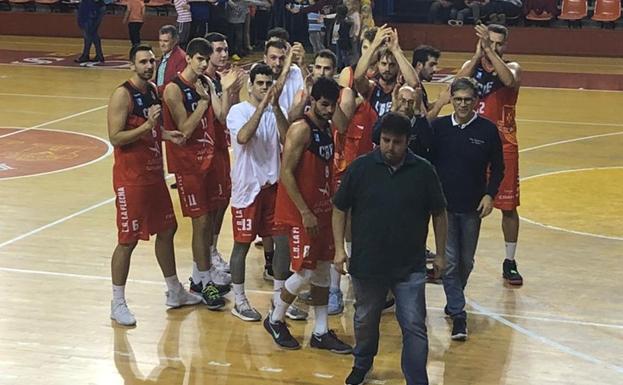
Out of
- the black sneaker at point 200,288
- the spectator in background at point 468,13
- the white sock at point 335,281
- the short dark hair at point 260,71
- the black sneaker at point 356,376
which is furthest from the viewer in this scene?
the spectator in background at point 468,13

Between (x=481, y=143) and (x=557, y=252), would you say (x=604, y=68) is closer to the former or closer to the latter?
(x=557, y=252)

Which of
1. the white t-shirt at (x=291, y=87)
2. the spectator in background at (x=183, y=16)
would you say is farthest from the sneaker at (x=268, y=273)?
the spectator in background at (x=183, y=16)

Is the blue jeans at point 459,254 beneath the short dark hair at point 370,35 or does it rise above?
beneath

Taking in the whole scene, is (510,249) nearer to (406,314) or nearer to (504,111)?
(504,111)

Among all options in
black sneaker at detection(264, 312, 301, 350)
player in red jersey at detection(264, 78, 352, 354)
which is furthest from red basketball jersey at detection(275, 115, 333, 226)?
black sneaker at detection(264, 312, 301, 350)

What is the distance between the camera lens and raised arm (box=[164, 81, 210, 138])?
25.7ft

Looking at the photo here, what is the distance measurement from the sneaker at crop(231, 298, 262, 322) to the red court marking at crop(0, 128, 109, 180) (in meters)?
5.57

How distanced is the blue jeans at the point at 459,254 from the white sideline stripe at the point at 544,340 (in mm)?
495

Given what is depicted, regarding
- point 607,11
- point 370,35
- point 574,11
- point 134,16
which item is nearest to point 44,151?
point 370,35

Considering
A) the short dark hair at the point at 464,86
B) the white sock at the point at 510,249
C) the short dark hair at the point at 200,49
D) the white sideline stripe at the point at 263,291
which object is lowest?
the white sideline stripe at the point at 263,291

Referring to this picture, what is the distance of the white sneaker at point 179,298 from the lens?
8094 mm

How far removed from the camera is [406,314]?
6148 millimetres

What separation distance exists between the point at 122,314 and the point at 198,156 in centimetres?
137

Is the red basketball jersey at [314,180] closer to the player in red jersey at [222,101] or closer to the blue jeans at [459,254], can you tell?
the blue jeans at [459,254]
